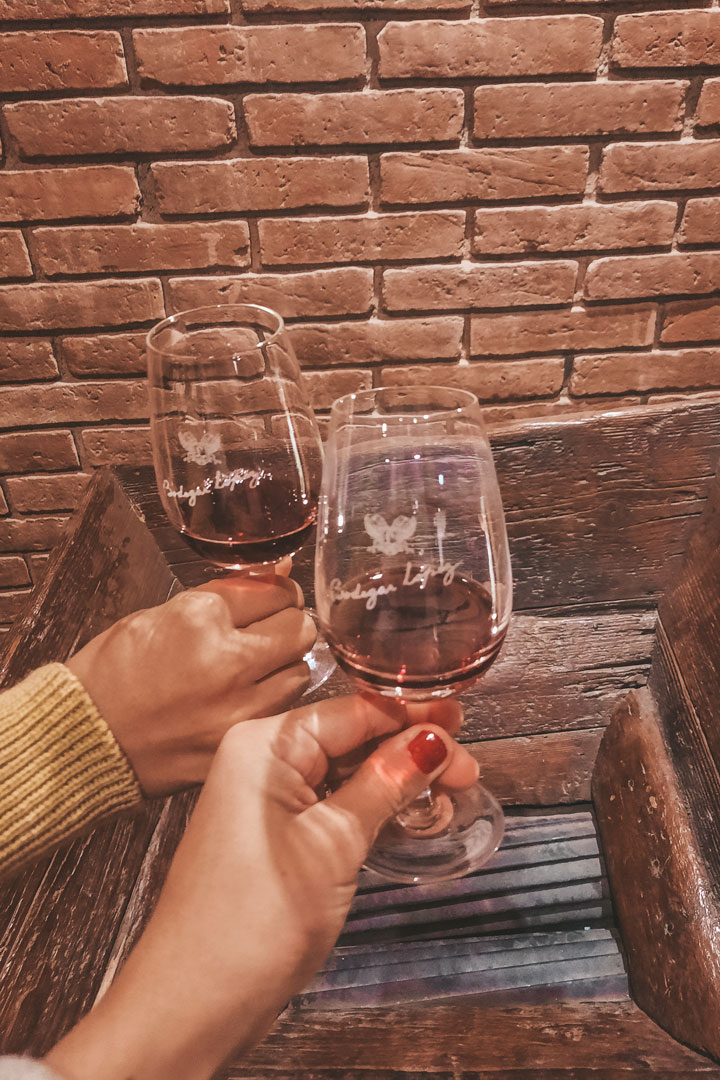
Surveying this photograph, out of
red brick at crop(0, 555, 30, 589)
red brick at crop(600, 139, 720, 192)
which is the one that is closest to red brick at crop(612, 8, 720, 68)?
red brick at crop(600, 139, 720, 192)

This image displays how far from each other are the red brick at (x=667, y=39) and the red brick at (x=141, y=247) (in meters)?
0.72

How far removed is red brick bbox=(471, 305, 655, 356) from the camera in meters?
1.46

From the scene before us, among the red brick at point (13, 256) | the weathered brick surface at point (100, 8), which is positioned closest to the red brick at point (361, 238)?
the weathered brick surface at point (100, 8)

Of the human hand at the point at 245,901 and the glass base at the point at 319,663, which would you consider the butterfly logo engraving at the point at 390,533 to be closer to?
the human hand at the point at 245,901

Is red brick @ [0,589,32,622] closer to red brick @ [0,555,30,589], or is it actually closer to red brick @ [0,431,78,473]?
red brick @ [0,555,30,589]

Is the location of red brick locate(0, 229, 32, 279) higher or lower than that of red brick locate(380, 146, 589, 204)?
lower

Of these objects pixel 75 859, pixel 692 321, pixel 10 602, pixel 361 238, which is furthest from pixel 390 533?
pixel 10 602

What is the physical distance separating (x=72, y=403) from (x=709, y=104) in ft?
4.35

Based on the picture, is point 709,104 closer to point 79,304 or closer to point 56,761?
point 79,304

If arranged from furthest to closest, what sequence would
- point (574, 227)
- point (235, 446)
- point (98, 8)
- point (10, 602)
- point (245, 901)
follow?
point (10, 602) < point (574, 227) < point (98, 8) < point (235, 446) < point (245, 901)

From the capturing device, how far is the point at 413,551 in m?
0.50

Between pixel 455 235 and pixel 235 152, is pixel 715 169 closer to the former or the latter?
pixel 455 235

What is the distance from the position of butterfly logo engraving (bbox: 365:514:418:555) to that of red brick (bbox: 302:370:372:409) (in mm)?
1031

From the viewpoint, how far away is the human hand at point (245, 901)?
1.36ft
